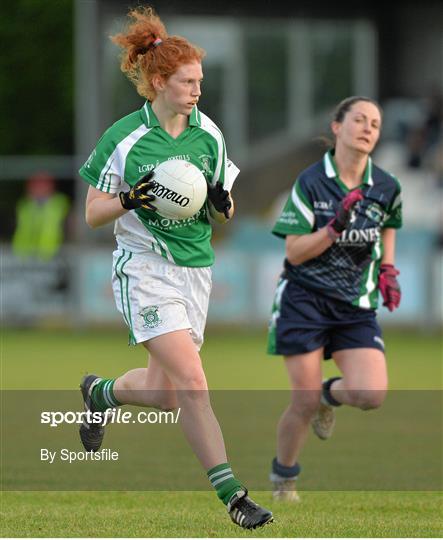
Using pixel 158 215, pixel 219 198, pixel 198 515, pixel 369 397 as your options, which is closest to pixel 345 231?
pixel 369 397

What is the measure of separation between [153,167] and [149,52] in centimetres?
54

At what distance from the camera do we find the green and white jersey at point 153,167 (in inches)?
257

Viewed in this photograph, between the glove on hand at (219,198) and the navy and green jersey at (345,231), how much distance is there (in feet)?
3.17

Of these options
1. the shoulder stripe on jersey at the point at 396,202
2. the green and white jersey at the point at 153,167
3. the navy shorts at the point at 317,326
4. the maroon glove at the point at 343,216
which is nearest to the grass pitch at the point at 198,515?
the navy shorts at the point at 317,326

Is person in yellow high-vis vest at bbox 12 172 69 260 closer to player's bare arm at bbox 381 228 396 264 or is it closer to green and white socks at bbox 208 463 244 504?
player's bare arm at bbox 381 228 396 264

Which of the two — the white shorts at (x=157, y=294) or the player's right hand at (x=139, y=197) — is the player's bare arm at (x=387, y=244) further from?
the player's right hand at (x=139, y=197)

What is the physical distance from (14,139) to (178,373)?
26.5 m

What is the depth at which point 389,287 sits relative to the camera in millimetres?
7578

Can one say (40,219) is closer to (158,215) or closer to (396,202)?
(396,202)

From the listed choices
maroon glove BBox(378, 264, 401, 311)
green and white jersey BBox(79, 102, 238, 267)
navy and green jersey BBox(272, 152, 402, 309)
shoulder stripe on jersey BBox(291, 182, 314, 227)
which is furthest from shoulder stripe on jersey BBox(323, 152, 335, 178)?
green and white jersey BBox(79, 102, 238, 267)

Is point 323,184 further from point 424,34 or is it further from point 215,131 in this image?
point 424,34

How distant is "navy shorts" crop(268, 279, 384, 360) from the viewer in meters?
7.48

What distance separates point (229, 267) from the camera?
61.3ft

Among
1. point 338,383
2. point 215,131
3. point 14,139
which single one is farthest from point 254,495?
point 14,139
